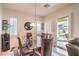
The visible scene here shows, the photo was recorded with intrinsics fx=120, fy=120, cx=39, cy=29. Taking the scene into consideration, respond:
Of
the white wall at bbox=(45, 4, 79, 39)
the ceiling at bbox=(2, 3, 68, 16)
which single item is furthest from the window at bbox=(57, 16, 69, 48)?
the ceiling at bbox=(2, 3, 68, 16)

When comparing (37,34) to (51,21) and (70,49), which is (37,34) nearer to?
(51,21)

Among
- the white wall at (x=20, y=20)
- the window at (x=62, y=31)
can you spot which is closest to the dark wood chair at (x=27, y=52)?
the white wall at (x=20, y=20)

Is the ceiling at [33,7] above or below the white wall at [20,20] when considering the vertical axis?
above

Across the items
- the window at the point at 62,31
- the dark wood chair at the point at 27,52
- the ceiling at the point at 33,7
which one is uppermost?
the ceiling at the point at 33,7

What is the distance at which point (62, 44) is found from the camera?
2219 millimetres

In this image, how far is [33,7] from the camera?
7.23 ft

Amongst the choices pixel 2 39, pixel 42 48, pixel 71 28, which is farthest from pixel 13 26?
pixel 71 28

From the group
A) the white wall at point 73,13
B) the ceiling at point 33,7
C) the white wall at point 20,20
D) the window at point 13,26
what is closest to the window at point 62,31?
the white wall at point 73,13

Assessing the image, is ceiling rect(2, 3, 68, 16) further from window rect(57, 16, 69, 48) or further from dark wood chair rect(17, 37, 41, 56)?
dark wood chair rect(17, 37, 41, 56)

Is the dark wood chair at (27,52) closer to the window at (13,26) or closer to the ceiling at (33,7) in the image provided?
the window at (13,26)

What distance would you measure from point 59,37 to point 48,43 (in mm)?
236

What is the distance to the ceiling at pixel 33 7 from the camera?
2.19m

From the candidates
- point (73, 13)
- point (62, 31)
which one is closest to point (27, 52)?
point (62, 31)

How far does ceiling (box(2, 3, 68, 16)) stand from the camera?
219cm
